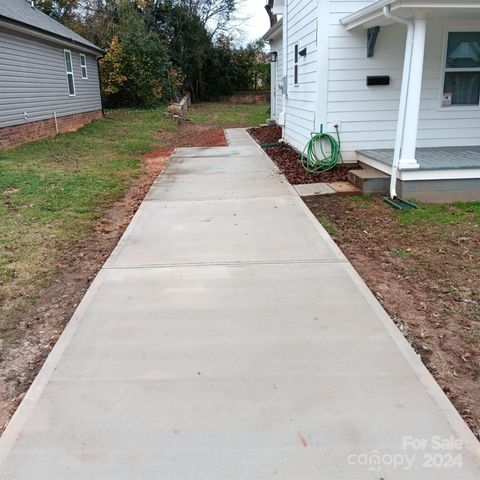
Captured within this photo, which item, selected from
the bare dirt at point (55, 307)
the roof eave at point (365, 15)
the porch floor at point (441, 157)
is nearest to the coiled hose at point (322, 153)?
the porch floor at point (441, 157)

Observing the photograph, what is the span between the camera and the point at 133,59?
72.2 ft

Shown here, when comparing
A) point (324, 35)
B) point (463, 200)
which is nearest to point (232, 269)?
point (463, 200)

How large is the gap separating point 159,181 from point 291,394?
5992 mm

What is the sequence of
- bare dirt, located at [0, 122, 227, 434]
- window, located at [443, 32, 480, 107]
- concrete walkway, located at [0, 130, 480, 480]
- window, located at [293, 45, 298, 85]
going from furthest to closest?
window, located at [293, 45, 298, 85]
window, located at [443, 32, 480, 107]
bare dirt, located at [0, 122, 227, 434]
concrete walkway, located at [0, 130, 480, 480]

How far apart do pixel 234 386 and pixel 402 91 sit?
499 cm

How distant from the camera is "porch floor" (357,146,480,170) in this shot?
6285 mm

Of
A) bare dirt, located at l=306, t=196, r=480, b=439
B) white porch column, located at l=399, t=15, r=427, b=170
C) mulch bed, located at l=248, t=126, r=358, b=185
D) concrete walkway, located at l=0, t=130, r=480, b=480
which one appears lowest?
bare dirt, located at l=306, t=196, r=480, b=439

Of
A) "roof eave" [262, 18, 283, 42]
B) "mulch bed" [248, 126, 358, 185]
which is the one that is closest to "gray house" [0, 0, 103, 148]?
"mulch bed" [248, 126, 358, 185]

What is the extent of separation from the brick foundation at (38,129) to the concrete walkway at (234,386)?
8.91 metres

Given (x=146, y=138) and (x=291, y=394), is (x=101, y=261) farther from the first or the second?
(x=146, y=138)

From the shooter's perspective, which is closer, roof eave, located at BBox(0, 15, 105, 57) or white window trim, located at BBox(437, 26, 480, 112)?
white window trim, located at BBox(437, 26, 480, 112)

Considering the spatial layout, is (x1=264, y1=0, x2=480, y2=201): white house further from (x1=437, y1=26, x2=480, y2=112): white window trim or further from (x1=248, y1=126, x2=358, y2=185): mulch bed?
(x1=248, y1=126, x2=358, y2=185): mulch bed

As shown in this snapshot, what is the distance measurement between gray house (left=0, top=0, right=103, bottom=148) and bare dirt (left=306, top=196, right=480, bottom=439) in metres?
9.11

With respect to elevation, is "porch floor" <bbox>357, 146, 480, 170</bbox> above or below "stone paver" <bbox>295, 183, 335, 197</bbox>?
above
